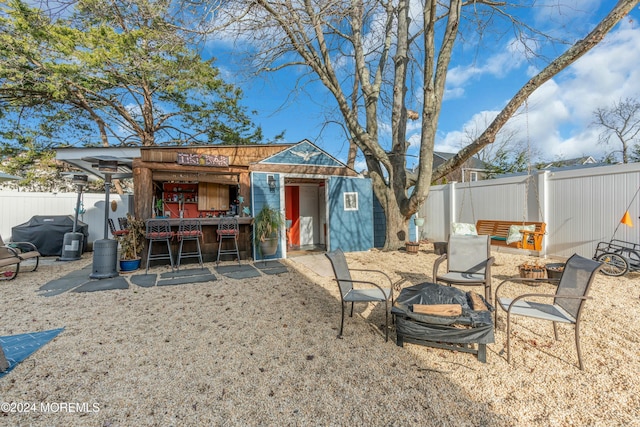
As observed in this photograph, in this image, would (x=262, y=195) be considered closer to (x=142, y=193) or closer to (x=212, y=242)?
(x=212, y=242)

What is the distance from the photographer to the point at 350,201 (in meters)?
8.25

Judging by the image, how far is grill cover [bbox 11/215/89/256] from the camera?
7680 mm

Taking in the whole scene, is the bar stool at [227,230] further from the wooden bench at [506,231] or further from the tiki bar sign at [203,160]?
the wooden bench at [506,231]

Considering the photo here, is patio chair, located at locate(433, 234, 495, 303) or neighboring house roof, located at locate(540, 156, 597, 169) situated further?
neighboring house roof, located at locate(540, 156, 597, 169)

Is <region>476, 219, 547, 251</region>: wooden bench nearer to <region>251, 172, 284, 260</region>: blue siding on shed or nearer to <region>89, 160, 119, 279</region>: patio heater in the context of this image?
<region>251, 172, 284, 260</region>: blue siding on shed

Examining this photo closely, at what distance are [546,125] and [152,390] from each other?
25552 mm

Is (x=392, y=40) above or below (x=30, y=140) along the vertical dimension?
above

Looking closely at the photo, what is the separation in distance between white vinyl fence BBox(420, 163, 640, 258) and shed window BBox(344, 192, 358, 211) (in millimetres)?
3522

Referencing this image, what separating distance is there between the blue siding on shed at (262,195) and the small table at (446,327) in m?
5.03

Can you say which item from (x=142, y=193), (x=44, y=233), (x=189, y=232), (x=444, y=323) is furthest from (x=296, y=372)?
(x=44, y=233)

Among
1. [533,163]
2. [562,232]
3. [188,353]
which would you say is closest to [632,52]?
[562,232]

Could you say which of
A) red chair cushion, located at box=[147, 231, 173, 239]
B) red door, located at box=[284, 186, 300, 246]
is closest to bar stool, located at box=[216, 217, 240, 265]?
red chair cushion, located at box=[147, 231, 173, 239]

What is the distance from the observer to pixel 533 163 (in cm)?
2112

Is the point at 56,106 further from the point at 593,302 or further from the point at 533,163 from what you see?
the point at 533,163
